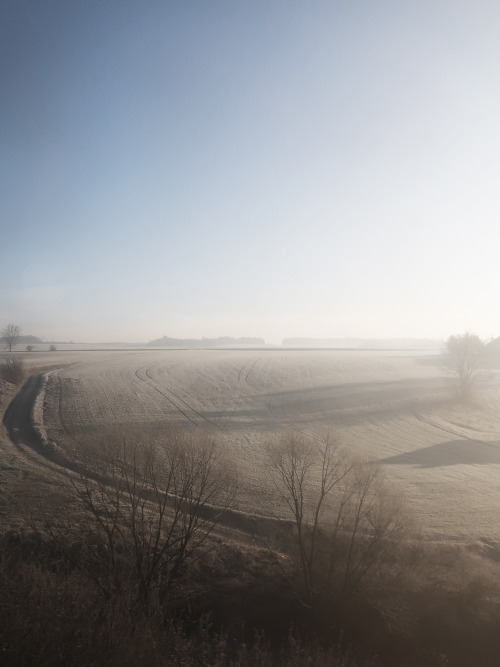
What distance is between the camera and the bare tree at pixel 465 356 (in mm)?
55000

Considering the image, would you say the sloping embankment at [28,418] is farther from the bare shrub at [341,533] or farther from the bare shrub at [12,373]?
the bare shrub at [341,533]

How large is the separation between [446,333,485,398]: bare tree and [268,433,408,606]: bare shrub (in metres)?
44.3

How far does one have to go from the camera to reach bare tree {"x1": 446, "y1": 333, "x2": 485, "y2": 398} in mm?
55000

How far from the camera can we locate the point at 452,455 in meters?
30.9

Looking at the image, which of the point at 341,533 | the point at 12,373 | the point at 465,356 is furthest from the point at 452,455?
the point at 12,373

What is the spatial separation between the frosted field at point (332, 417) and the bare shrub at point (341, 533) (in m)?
4.01

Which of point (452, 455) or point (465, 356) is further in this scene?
point (465, 356)

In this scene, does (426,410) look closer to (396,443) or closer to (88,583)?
(396,443)

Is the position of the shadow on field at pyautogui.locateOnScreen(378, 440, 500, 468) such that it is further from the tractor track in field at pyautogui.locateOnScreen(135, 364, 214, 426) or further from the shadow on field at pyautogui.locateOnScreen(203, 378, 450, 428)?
the tractor track in field at pyautogui.locateOnScreen(135, 364, 214, 426)

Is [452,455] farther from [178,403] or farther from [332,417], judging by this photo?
[178,403]

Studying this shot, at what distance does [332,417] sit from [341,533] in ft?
78.6

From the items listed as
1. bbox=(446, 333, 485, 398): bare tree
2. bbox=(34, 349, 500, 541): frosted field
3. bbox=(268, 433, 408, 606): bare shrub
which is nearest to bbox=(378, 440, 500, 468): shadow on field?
bbox=(34, 349, 500, 541): frosted field

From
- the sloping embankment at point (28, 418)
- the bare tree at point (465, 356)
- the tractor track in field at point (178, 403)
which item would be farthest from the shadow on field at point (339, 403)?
the sloping embankment at point (28, 418)

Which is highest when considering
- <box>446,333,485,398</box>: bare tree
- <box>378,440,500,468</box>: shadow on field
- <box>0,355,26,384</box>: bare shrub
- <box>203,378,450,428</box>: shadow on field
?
<box>446,333,485,398</box>: bare tree
